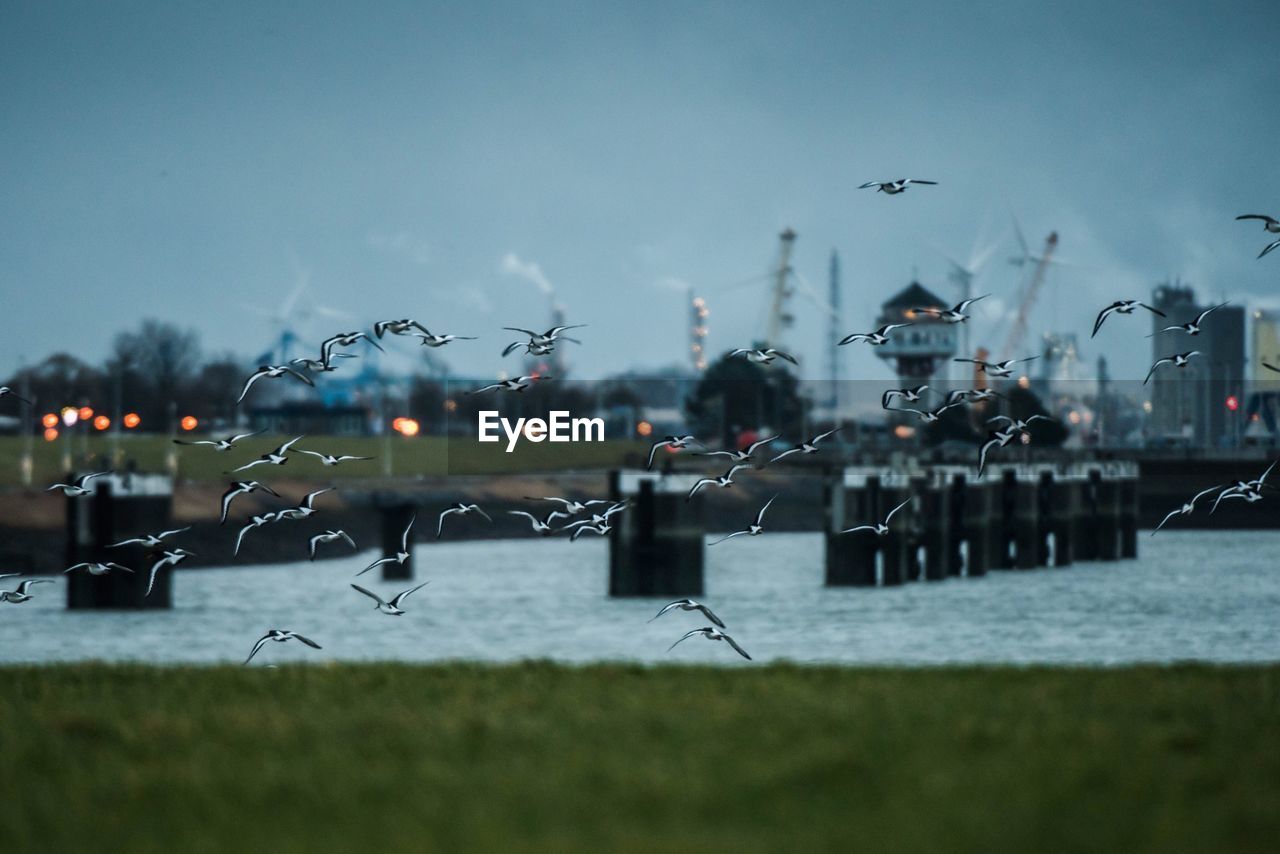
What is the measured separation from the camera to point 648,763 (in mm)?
12133

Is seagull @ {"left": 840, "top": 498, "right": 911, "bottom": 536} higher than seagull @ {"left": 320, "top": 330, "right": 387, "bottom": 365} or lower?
lower

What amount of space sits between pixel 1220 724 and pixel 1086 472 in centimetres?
6902

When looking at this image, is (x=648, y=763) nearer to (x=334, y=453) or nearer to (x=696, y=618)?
(x=696, y=618)

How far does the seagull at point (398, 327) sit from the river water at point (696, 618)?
6.92 m

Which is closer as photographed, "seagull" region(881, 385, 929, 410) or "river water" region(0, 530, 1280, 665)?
"seagull" region(881, 385, 929, 410)

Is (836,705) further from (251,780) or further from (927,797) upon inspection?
(251,780)

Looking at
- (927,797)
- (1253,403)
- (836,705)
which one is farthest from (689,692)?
(1253,403)

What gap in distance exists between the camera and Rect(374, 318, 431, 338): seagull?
2078cm

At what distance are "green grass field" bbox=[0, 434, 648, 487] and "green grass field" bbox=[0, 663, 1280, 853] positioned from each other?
6019 centimetres

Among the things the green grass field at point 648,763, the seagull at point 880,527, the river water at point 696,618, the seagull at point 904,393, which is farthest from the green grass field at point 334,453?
the green grass field at point 648,763

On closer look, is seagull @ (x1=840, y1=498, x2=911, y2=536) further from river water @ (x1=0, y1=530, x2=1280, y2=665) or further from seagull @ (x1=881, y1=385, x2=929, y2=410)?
seagull @ (x1=881, y1=385, x2=929, y2=410)

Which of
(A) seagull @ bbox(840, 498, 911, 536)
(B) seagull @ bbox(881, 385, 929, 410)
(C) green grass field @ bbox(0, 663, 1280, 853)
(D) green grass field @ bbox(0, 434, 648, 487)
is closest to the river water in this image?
(A) seagull @ bbox(840, 498, 911, 536)

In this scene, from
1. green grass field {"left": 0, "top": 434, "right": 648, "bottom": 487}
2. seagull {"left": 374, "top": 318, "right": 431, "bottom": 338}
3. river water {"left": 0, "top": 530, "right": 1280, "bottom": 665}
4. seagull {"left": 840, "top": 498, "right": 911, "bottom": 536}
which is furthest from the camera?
green grass field {"left": 0, "top": 434, "right": 648, "bottom": 487}

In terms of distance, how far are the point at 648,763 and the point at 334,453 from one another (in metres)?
86.9
